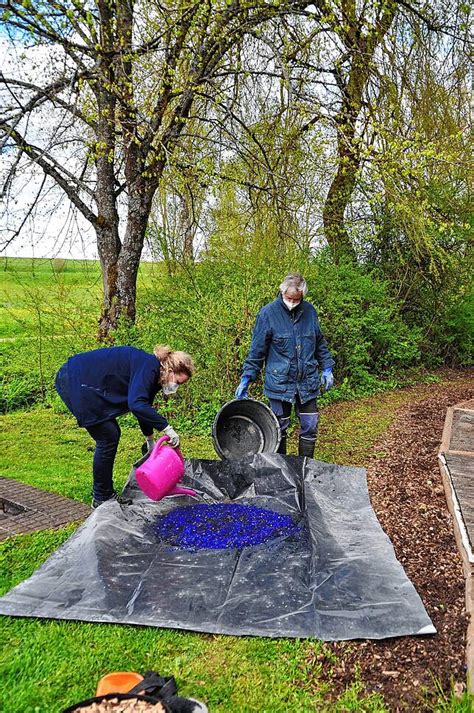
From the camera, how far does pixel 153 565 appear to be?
3.07m

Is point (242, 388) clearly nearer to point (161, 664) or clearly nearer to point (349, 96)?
point (161, 664)

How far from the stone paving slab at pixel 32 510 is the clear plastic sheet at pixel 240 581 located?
1.36ft

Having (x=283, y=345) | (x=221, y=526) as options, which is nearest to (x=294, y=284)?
(x=283, y=345)

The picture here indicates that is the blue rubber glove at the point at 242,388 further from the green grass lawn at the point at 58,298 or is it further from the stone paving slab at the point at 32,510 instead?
the green grass lawn at the point at 58,298

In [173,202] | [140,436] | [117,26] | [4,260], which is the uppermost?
[117,26]

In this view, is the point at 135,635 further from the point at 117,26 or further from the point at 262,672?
the point at 117,26

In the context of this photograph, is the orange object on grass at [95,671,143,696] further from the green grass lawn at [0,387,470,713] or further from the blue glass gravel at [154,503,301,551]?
the blue glass gravel at [154,503,301,551]

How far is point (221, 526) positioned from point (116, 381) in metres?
1.06

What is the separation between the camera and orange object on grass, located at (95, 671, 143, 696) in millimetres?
2101

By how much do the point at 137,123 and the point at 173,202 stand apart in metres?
4.02

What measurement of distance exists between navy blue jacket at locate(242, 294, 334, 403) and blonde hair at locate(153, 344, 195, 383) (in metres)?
0.96

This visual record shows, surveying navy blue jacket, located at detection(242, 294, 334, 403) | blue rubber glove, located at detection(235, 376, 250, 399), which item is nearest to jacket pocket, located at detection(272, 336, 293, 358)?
navy blue jacket, located at detection(242, 294, 334, 403)

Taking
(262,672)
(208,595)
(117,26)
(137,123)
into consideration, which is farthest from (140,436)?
(117,26)

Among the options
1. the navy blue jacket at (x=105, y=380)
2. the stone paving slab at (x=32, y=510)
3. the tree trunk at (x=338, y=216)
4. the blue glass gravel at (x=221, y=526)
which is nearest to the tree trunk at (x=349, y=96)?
the tree trunk at (x=338, y=216)
